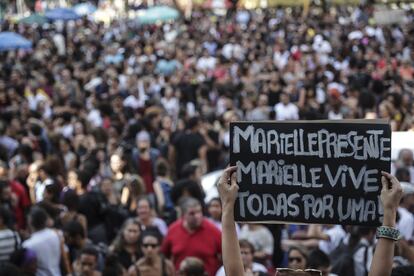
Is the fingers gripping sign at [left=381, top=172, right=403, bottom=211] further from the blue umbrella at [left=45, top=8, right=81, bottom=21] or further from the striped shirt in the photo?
the blue umbrella at [left=45, top=8, right=81, bottom=21]

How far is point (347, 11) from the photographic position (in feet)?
107

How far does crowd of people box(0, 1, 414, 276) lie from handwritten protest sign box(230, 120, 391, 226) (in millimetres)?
944

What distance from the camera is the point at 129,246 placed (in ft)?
21.4

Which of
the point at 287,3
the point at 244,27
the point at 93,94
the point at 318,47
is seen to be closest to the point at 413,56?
the point at 318,47

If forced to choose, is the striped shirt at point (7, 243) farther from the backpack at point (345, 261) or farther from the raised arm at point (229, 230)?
the raised arm at point (229, 230)

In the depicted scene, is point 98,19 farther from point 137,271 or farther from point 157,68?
point 137,271

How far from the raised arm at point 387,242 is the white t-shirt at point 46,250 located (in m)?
3.48

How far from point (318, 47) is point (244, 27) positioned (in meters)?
8.16

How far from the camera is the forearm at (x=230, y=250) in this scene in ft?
11.4

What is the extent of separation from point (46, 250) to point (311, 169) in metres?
3.13

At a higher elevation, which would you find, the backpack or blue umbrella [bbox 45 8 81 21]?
blue umbrella [bbox 45 8 81 21]

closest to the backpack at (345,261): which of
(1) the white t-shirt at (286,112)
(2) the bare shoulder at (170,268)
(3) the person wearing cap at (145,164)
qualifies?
(2) the bare shoulder at (170,268)

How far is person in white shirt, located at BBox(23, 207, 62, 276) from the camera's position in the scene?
634 centimetres

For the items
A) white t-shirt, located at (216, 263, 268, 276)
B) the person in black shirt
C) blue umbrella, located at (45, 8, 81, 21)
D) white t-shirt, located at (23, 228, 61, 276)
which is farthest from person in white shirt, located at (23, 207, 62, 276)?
blue umbrella, located at (45, 8, 81, 21)
